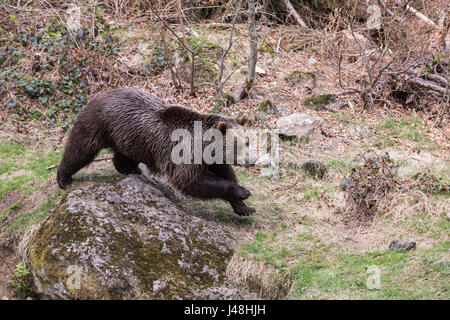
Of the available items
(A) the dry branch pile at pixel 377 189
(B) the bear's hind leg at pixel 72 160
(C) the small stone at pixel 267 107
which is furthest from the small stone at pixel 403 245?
(C) the small stone at pixel 267 107

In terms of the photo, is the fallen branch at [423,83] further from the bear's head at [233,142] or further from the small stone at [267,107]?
the bear's head at [233,142]

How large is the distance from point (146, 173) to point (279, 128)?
3.59 metres

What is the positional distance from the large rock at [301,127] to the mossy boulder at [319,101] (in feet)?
4.40

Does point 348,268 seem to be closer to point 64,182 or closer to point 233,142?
point 233,142

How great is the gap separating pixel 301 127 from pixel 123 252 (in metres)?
6.01

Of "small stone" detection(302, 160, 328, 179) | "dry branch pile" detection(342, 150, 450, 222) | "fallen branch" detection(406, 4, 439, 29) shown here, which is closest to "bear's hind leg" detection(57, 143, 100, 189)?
"small stone" detection(302, 160, 328, 179)

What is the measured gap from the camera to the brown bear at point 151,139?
6910mm

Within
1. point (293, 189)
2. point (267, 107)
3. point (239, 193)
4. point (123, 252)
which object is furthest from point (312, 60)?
point (123, 252)

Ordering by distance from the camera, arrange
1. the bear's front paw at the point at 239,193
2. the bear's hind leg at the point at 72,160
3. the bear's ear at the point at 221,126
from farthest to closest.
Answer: the bear's hind leg at the point at 72,160 → the bear's front paw at the point at 239,193 → the bear's ear at the point at 221,126

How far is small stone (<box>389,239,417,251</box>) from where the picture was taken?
6.16 m

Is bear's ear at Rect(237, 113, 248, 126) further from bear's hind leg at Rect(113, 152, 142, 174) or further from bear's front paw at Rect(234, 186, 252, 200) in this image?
bear's hind leg at Rect(113, 152, 142, 174)

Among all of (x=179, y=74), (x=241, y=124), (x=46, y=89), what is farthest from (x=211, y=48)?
(x=241, y=124)

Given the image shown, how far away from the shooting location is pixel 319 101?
12047mm

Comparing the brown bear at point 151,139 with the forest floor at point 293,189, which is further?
the brown bear at point 151,139
